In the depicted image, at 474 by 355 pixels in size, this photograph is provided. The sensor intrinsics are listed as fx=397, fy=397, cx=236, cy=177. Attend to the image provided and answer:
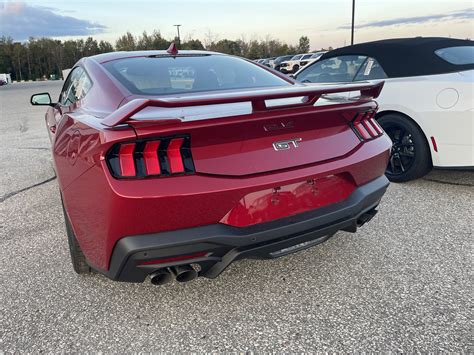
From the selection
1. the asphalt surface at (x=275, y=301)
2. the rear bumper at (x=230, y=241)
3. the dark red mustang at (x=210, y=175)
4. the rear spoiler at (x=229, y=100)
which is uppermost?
the rear spoiler at (x=229, y=100)

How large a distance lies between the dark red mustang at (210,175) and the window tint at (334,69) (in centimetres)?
260

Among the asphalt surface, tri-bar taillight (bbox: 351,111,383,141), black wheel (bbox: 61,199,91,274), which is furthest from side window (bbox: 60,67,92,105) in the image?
tri-bar taillight (bbox: 351,111,383,141)

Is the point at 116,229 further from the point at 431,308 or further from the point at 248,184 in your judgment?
the point at 431,308

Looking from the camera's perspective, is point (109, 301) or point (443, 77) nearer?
point (109, 301)

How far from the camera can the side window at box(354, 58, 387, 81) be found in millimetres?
4479

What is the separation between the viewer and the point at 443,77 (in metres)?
3.85

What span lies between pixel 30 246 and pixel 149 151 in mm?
1944

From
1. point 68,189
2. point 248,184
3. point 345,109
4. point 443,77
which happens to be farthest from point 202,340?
point 443,77

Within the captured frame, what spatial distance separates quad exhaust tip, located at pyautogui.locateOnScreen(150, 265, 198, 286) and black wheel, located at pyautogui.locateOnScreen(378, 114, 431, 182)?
10.0 ft

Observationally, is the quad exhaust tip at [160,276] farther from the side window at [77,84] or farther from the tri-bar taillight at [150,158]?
the side window at [77,84]

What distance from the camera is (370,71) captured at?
4.61 m

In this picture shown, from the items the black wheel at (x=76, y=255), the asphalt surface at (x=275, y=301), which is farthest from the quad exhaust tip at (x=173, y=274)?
the black wheel at (x=76, y=255)

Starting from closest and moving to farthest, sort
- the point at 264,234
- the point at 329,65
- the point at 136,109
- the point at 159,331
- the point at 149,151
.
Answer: the point at 136,109, the point at 149,151, the point at 264,234, the point at 159,331, the point at 329,65

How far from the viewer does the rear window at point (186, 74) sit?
2512 millimetres
